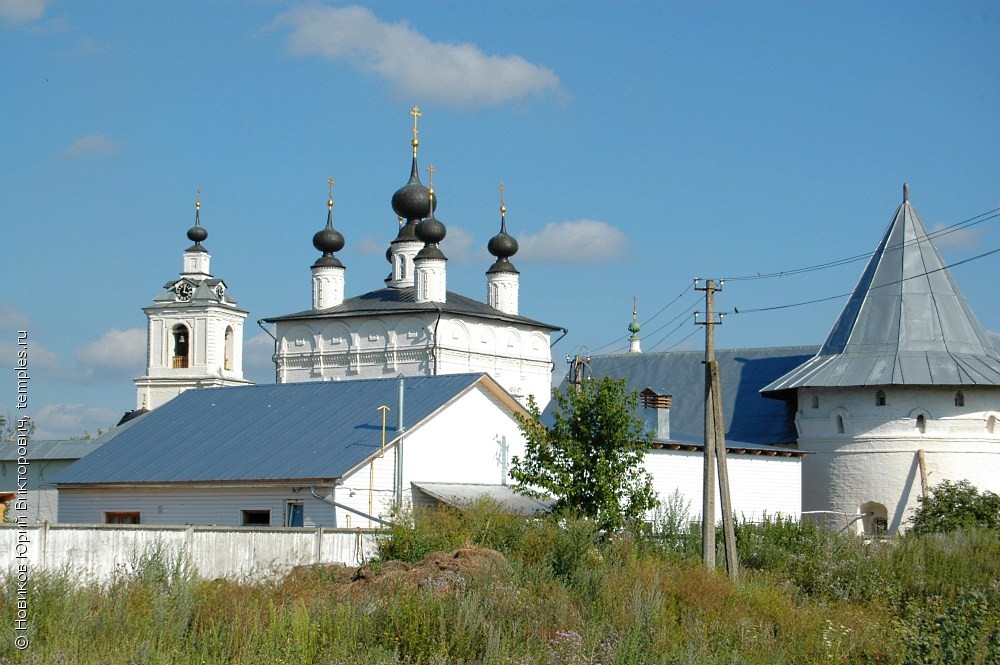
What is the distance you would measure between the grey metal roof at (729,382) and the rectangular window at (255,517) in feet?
57.5

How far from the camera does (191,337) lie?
72250mm

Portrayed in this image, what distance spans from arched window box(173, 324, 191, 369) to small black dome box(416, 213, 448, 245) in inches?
697

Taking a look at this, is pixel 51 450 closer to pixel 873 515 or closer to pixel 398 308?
pixel 873 515

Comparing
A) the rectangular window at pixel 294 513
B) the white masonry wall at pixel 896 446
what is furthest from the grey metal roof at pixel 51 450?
the white masonry wall at pixel 896 446

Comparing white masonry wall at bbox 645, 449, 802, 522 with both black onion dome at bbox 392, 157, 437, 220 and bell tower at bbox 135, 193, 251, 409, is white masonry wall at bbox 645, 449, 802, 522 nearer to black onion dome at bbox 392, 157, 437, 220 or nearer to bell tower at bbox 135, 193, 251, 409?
black onion dome at bbox 392, 157, 437, 220

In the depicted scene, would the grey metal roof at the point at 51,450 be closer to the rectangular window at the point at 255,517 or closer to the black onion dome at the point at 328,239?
the rectangular window at the point at 255,517

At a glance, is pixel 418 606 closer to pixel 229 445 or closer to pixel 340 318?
pixel 229 445

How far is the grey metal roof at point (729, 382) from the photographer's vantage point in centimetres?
3959

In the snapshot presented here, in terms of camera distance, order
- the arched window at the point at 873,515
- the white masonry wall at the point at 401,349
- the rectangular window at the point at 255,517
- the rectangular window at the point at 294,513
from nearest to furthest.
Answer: the rectangular window at the point at 294,513
the rectangular window at the point at 255,517
the arched window at the point at 873,515
the white masonry wall at the point at 401,349

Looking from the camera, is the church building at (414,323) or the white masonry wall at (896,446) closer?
the white masonry wall at (896,446)

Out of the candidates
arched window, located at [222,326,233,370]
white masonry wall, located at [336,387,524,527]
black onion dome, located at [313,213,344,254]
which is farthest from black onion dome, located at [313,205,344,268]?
white masonry wall, located at [336,387,524,527]

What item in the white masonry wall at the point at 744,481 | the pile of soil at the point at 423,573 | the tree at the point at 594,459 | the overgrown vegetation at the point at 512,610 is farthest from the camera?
the white masonry wall at the point at 744,481

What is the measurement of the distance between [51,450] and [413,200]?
26.9 metres

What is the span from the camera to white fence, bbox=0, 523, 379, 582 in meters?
Result: 16.5
